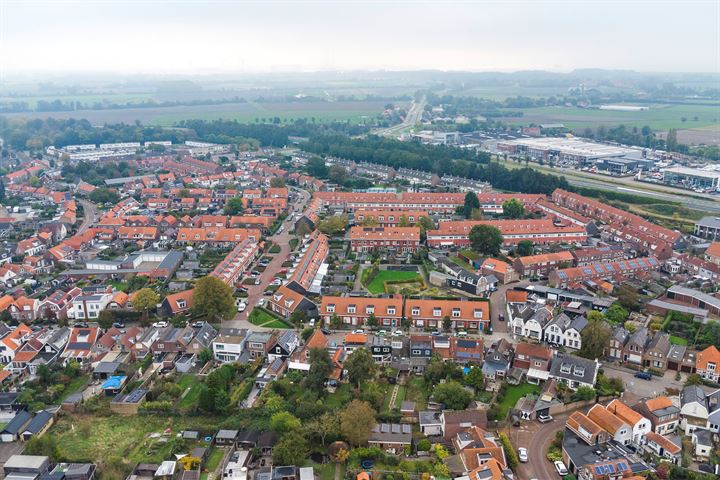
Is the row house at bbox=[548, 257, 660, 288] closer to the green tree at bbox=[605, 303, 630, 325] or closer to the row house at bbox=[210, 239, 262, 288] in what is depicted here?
the green tree at bbox=[605, 303, 630, 325]

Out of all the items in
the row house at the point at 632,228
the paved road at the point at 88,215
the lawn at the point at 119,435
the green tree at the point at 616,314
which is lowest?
the lawn at the point at 119,435

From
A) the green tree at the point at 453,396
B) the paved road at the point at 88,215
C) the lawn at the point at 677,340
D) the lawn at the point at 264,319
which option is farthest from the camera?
the paved road at the point at 88,215

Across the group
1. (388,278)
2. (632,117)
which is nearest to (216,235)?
(388,278)

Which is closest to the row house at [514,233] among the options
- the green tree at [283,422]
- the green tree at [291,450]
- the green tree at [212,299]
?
the green tree at [212,299]

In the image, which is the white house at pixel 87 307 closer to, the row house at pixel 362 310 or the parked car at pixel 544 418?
the row house at pixel 362 310

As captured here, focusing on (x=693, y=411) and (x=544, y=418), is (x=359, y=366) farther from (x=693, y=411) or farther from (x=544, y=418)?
(x=693, y=411)
